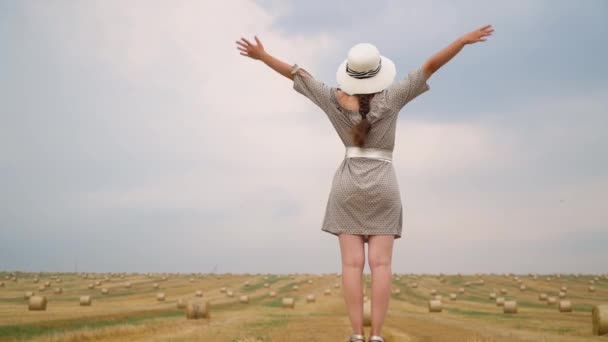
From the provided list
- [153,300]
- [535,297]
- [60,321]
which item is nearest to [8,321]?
[60,321]

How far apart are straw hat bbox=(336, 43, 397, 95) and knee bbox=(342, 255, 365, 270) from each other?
131cm

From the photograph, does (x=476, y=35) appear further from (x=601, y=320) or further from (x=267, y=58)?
(x=601, y=320)

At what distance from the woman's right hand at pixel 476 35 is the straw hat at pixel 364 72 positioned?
2.00 ft

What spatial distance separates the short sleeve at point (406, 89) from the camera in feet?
16.9

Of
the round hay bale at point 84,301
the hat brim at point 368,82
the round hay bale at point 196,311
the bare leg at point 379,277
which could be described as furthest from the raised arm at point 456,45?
the round hay bale at point 84,301

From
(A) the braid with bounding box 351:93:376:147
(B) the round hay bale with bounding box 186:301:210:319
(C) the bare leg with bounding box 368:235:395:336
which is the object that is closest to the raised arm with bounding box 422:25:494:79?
(A) the braid with bounding box 351:93:376:147

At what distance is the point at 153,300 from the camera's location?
29.9m

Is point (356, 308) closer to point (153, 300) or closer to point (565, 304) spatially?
point (565, 304)

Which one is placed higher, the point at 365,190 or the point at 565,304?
the point at 365,190

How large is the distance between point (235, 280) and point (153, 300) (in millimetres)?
13975

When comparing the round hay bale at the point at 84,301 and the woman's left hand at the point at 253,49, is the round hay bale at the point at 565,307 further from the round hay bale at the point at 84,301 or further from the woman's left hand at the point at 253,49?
the woman's left hand at the point at 253,49

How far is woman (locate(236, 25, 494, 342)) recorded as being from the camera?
4.98 metres

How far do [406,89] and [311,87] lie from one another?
0.83 metres

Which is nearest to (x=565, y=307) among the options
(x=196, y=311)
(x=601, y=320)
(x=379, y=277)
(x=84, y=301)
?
(x=601, y=320)
